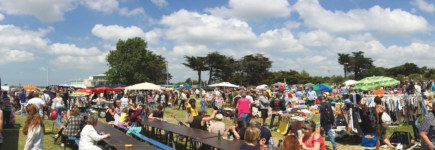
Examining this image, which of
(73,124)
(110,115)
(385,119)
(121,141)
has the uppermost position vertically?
(385,119)

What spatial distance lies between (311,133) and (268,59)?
55.7 meters

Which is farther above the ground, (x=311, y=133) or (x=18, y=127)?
(x=311, y=133)

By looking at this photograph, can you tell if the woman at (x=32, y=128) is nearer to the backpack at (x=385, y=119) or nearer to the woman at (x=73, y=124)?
the woman at (x=73, y=124)

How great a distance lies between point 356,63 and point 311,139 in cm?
7010

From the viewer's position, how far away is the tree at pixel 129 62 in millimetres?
44469

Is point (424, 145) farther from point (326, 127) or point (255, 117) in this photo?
point (255, 117)

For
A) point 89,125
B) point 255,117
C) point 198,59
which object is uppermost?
point 198,59

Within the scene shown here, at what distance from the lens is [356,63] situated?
6675 centimetres

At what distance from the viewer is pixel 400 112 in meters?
7.62

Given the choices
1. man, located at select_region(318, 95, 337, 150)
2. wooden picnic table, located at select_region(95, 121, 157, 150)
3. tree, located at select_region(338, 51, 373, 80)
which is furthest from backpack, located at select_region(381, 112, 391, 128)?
tree, located at select_region(338, 51, 373, 80)

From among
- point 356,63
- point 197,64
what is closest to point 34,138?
point 197,64

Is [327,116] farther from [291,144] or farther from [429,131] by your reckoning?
[291,144]

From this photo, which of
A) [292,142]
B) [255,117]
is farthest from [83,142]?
[255,117]

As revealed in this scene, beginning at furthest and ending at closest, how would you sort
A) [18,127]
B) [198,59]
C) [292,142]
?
[198,59] < [18,127] < [292,142]
